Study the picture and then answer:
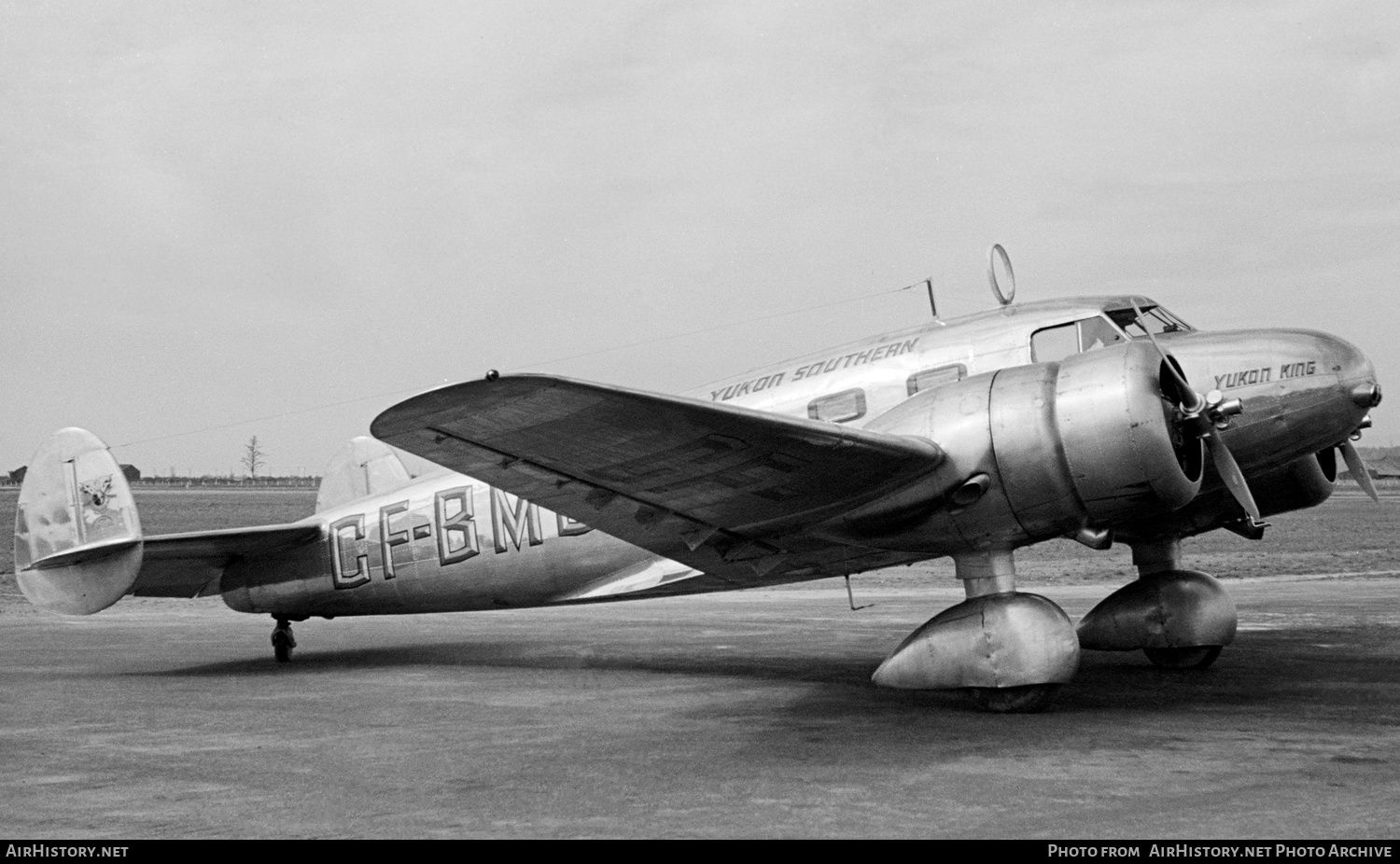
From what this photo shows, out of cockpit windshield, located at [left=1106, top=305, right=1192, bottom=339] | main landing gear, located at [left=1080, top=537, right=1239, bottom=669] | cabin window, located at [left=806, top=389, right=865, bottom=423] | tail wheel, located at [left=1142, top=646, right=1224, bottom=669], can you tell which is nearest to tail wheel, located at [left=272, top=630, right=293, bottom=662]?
cabin window, located at [left=806, top=389, right=865, bottom=423]

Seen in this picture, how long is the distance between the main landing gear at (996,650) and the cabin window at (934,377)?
148cm

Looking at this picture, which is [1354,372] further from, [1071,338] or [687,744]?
[687,744]

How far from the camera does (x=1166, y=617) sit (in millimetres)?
10211

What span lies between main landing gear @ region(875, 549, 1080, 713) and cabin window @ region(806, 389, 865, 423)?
1607 mm

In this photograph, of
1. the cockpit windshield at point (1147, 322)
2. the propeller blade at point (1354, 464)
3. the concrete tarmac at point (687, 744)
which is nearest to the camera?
the concrete tarmac at point (687, 744)

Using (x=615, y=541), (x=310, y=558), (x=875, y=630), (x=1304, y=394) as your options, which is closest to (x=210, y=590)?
(x=310, y=558)

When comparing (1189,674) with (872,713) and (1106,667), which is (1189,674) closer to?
(1106,667)

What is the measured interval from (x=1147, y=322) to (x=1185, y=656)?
302cm

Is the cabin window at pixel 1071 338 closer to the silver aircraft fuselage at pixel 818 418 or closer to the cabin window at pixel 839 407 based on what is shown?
the silver aircraft fuselage at pixel 818 418

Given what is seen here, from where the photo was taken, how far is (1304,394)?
8133 mm

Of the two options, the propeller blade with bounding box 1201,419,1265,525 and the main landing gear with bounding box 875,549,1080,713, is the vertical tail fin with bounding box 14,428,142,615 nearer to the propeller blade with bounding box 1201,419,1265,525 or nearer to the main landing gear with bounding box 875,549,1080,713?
the main landing gear with bounding box 875,549,1080,713

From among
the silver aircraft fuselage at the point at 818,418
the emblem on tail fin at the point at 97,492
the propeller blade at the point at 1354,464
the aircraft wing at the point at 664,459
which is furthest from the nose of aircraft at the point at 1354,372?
the emblem on tail fin at the point at 97,492

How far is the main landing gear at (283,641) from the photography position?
498 inches

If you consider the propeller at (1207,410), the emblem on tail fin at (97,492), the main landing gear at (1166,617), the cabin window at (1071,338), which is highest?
the emblem on tail fin at (97,492)
